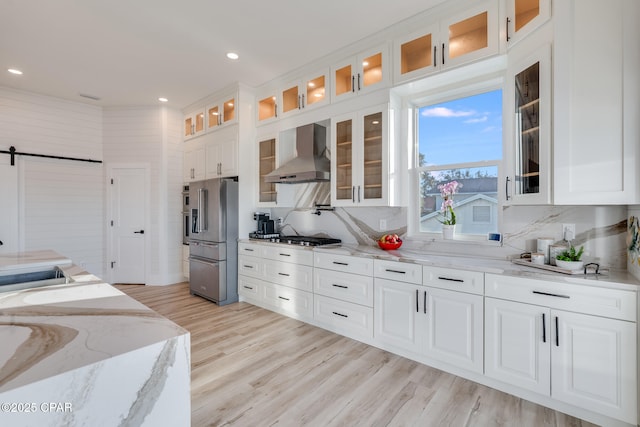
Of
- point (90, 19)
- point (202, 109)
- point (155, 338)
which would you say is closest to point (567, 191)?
point (155, 338)

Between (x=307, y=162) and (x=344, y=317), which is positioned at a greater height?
(x=307, y=162)

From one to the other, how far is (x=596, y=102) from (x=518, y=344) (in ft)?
5.38

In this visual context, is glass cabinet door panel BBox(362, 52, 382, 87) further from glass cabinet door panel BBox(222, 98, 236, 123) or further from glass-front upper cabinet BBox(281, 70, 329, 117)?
glass cabinet door panel BBox(222, 98, 236, 123)

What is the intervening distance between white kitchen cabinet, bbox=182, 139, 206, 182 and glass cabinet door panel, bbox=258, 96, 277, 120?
1.27 m

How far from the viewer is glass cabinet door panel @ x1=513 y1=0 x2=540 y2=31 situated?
7.30 feet

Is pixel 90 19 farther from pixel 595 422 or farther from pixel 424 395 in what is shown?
pixel 595 422

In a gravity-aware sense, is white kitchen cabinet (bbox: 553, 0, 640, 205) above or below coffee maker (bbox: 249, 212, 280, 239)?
Result: above

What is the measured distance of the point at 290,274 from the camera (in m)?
3.68

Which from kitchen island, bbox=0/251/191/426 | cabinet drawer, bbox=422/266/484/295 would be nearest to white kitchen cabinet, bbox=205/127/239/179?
cabinet drawer, bbox=422/266/484/295

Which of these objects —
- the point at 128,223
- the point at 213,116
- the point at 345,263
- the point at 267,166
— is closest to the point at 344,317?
the point at 345,263

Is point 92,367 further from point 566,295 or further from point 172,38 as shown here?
point 172,38

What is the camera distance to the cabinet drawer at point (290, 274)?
11.4 ft

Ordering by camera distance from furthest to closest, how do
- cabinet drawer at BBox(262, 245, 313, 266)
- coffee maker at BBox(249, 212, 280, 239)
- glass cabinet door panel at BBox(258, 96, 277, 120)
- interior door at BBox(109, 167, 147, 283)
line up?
1. interior door at BBox(109, 167, 147, 283)
2. glass cabinet door panel at BBox(258, 96, 277, 120)
3. coffee maker at BBox(249, 212, 280, 239)
4. cabinet drawer at BBox(262, 245, 313, 266)

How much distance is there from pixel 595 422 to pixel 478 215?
1.66m
